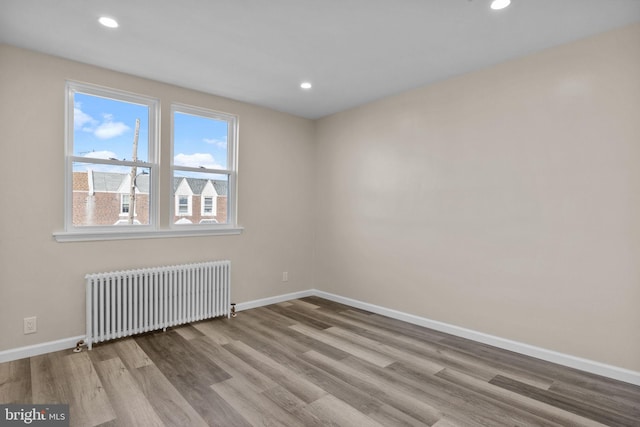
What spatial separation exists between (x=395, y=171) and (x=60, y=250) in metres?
3.59

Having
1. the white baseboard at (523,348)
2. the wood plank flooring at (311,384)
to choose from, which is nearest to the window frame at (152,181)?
the wood plank flooring at (311,384)

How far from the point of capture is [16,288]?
9.25 feet

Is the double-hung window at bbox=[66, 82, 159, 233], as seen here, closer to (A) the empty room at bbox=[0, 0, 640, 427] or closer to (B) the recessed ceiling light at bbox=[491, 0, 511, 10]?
(A) the empty room at bbox=[0, 0, 640, 427]

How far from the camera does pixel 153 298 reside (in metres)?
3.42

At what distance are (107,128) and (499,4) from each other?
3.60m

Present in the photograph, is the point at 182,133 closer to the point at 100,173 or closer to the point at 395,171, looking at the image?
the point at 100,173

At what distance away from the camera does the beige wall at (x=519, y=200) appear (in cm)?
255

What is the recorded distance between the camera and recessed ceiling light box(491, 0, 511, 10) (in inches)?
85.4

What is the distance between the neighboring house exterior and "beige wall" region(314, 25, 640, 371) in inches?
77.5

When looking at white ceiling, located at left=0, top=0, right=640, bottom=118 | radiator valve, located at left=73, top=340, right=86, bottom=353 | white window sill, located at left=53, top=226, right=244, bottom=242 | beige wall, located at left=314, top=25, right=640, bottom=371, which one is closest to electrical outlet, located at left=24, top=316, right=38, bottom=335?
radiator valve, located at left=73, top=340, right=86, bottom=353

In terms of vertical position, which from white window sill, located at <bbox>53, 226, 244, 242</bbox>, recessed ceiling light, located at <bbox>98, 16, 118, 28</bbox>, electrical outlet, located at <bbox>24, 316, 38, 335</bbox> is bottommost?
electrical outlet, located at <bbox>24, 316, 38, 335</bbox>

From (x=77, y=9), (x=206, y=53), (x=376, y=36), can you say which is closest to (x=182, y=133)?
(x=206, y=53)

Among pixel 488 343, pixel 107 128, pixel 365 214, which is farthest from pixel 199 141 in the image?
pixel 488 343

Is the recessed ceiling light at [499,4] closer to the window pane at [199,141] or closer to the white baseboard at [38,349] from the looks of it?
the window pane at [199,141]
